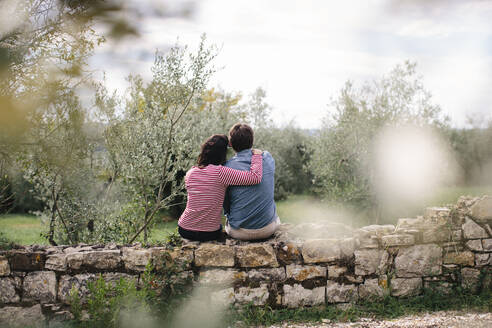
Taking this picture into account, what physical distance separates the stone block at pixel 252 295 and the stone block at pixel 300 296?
8.4 inches

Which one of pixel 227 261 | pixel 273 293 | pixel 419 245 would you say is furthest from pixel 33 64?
pixel 419 245

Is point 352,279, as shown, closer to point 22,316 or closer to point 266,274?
point 266,274

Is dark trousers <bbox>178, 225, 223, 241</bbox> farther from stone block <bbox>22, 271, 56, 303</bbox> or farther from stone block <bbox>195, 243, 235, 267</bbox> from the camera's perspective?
stone block <bbox>22, 271, 56, 303</bbox>

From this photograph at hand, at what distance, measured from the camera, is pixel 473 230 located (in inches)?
180

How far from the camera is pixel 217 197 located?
459 centimetres

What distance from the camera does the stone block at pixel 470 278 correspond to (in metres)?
4.52

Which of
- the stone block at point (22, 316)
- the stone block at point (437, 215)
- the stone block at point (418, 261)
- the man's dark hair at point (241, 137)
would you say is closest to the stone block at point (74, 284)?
the stone block at point (22, 316)

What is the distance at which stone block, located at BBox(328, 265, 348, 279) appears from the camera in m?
4.40

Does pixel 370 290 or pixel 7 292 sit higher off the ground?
pixel 7 292

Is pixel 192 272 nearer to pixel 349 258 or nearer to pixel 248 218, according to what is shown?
pixel 248 218

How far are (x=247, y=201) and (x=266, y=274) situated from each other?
0.86 meters

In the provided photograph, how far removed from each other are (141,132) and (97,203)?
192 centimetres

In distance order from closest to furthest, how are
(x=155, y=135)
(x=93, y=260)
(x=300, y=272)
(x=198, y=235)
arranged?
(x=93, y=260), (x=300, y=272), (x=198, y=235), (x=155, y=135)

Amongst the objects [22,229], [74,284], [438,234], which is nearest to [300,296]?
[438,234]
